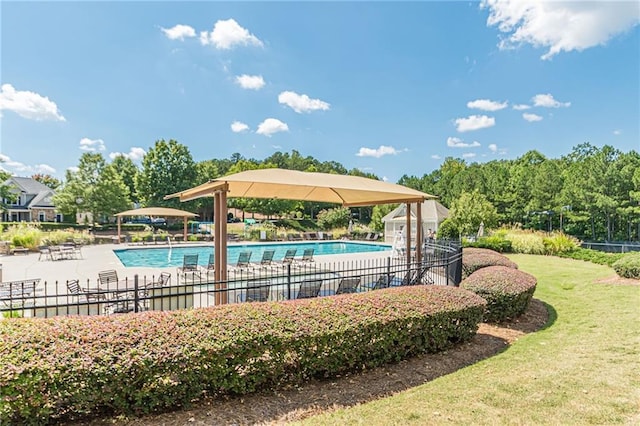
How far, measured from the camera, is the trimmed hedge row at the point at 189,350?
9.93 feet

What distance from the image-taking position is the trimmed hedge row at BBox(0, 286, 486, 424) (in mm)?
3025

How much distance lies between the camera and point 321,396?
3.98 meters

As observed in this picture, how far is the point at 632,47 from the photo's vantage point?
14.7 metres

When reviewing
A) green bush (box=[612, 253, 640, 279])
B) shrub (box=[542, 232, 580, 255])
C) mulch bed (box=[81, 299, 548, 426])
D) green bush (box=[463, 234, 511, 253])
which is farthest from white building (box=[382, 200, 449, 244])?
mulch bed (box=[81, 299, 548, 426])

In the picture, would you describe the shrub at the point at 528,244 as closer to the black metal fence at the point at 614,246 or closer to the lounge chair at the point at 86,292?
the black metal fence at the point at 614,246

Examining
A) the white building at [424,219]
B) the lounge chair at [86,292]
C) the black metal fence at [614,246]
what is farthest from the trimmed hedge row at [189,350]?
the white building at [424,219]

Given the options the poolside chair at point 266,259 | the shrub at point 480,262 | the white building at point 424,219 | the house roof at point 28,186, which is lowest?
the poolside chair at point 266,259

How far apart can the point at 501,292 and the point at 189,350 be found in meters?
5.95

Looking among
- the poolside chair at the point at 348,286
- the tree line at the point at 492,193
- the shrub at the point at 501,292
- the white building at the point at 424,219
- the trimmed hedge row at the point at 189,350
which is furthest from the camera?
the tree line at the point at 492,193

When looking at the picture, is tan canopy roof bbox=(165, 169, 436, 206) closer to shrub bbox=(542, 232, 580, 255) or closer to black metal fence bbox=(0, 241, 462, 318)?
black metal fence bbox=(0, 241, 462, 318)

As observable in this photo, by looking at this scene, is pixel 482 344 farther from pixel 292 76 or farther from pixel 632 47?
pixel 292 76

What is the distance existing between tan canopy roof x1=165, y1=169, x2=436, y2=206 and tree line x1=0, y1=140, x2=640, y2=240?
50.4ft

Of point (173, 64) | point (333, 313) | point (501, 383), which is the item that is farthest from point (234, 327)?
point (173, 64)

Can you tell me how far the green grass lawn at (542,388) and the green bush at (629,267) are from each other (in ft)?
13.0
